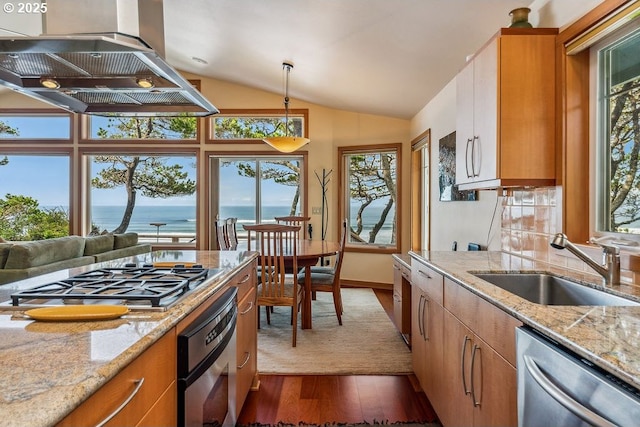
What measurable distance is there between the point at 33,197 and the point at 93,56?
19.5ft

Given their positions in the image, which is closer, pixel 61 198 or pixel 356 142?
pixel 356 142

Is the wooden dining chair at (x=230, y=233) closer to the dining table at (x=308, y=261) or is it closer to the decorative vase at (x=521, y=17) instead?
the dining table at (x=308, y=261)

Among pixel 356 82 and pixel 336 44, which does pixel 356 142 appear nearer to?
pixel 356 82

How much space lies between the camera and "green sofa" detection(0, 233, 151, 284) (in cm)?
278

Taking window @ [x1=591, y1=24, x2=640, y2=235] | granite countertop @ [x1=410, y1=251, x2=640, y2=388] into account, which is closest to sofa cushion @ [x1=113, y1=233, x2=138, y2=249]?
granite countertop @ [x1=410, y1=251, x2=640, y2=388]

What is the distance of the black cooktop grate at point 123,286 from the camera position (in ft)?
3.56

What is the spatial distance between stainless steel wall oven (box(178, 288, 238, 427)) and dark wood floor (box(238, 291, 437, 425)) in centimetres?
52

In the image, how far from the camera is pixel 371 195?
5441 millimetres

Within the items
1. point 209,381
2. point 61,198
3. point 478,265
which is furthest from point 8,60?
point 61,198

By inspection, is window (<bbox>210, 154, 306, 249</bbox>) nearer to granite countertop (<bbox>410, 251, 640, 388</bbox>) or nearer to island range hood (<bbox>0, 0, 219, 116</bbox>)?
island range hood (<bbox>0, 0, 219, 116</bbox>)

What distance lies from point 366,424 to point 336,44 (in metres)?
3.07

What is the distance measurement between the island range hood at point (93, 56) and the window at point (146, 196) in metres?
4.20

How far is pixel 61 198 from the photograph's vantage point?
5859mm

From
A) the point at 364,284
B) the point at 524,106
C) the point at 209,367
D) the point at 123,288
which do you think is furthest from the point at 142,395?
the point at 364,284
